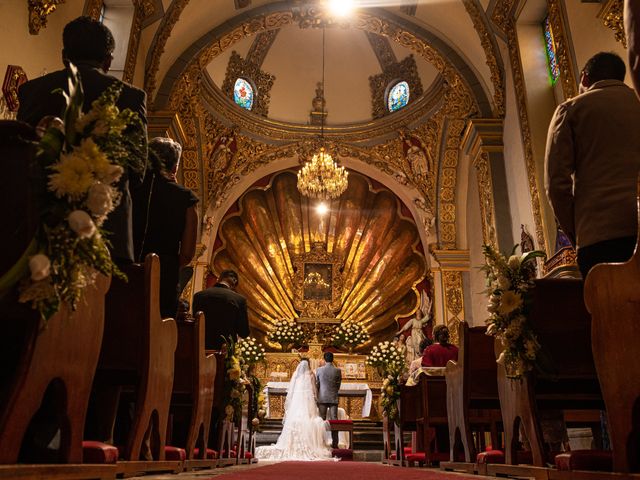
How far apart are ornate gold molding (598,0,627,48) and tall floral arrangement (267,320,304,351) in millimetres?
9622

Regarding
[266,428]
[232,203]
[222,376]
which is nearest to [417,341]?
[266,428]

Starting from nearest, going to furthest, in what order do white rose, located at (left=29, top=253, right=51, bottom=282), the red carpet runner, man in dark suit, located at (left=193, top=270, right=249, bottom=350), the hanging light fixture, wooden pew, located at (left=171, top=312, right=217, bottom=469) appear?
white rose, located at (left=29, top=253, right=51, bottom=282) → the red carpet runner → wooden pew, located at (left=171, top=312, right=217, bottom=469) → man in dark suit, located at (left=193, top=270, right=249, bottom=350) → the hanging light fixture

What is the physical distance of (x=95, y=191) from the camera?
60.4 inches

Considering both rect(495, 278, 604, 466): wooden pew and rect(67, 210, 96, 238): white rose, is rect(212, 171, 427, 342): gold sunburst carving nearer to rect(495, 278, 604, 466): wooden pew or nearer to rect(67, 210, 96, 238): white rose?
rect(495, 278, 604, 466): wooden pew

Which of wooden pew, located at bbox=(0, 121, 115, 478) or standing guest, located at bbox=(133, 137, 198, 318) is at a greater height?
standing guest, located at bbox=(133, 137, 198, 318)

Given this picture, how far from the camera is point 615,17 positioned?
5.07 m

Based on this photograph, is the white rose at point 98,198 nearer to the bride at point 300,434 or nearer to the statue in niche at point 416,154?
the bride at point 300,434

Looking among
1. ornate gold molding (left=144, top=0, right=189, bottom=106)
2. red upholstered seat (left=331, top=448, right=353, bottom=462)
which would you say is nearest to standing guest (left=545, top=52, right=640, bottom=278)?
ornate gold molding (left=144, top=0, right=189, bottom=106)

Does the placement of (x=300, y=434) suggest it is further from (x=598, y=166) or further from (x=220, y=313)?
(x=598, y=166)

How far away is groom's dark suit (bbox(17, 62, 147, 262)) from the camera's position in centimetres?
222

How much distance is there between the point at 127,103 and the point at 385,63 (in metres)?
12.2

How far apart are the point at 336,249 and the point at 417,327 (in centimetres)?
334

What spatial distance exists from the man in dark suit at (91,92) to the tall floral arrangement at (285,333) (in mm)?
11048

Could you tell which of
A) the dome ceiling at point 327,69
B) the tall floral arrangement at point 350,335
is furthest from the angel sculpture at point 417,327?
the dome ceiling at point 327,69
